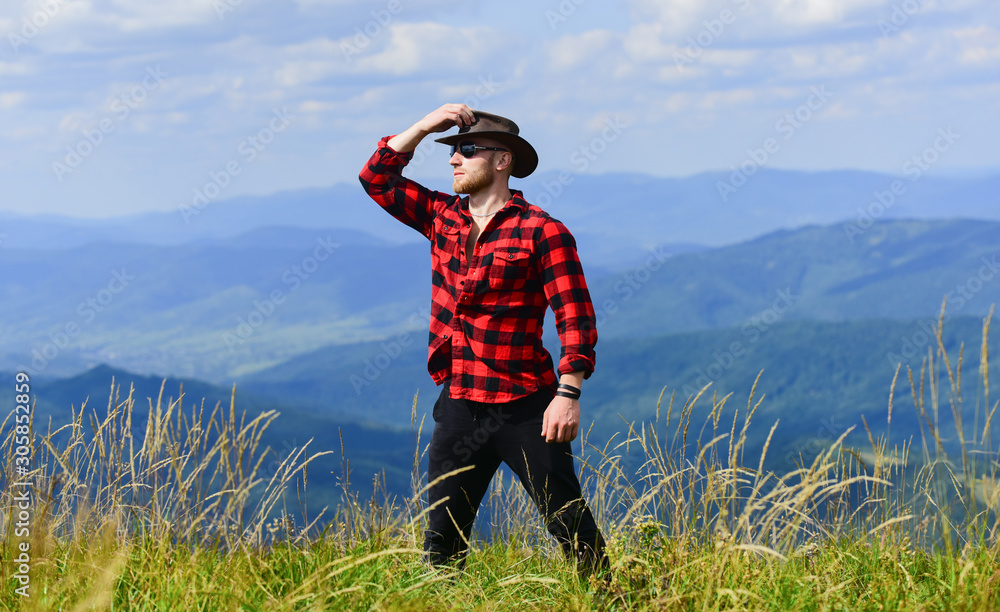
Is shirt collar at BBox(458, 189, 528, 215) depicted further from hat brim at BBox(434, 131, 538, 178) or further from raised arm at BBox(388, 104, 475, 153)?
raised arm at BBox(388, 104, 475, 153)

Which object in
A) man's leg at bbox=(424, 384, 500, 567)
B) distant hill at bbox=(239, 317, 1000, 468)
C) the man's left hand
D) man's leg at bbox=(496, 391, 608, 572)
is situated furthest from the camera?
distant hill at bbox=(239, 317, 1000, 468)

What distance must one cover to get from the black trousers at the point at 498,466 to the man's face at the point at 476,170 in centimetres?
83

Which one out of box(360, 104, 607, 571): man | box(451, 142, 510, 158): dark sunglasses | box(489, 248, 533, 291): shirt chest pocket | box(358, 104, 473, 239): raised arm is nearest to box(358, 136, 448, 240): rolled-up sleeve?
box(358, 104, 473, 239): raised arm

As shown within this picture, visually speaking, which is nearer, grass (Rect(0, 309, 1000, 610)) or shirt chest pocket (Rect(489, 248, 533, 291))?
grass (Rect(0, 309, 1000, 610))

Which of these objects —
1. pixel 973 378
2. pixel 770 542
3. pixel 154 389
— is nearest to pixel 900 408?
pixel 973 378

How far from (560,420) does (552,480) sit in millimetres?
285

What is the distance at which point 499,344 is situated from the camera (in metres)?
3.47

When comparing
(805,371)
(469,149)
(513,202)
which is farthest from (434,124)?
(805,371)

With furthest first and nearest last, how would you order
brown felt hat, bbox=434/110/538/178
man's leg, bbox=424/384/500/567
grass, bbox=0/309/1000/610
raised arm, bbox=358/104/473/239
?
raised arm, bbox=358/104/473/239 < brown felt hat, bbox=434/110/538/178 < man's leg, bbox=424/384/500/567 < grass, bbox=0/309/1000/610

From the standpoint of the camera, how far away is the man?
11.1 feet

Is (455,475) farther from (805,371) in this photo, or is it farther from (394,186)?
(805,371)

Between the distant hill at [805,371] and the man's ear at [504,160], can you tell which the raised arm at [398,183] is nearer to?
the man's ear at [504,160]

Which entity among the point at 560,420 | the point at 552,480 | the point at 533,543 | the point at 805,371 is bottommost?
the point at 805,371

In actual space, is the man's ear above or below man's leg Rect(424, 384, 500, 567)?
above
